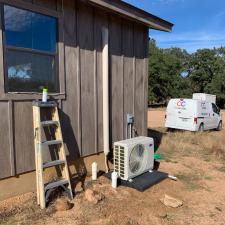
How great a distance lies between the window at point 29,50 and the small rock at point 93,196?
1.97 meters

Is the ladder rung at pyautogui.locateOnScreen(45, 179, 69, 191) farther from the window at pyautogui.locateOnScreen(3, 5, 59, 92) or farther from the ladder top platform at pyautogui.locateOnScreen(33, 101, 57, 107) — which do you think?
the window at pyautogui.locateOnScreen(3, 5, 59, 92)

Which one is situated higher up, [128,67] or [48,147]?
[128,67]

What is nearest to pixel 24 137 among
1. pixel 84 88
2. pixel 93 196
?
pixel 93 196

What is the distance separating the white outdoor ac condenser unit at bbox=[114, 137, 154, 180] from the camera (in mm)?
5145

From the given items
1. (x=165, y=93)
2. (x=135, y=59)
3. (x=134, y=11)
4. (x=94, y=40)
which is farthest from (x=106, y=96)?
(x=165, y=93)

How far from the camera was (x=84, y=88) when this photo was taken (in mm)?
5293

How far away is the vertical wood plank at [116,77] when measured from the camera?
593 cm

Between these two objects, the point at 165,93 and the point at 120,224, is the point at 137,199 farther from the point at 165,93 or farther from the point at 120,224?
the point at 165,93

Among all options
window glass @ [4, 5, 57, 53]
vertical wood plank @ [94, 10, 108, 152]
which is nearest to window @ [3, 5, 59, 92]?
window glass @ [4, 5, 57, 53]

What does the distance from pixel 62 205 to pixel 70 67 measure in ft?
8.38

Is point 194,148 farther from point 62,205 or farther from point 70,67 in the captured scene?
point 62,205

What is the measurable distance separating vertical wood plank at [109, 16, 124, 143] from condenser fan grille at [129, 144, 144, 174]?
89 centimetres

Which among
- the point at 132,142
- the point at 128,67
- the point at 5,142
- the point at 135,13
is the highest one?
the point at 135,13

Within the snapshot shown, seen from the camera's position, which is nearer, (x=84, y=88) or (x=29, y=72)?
(x=29, y=72)
